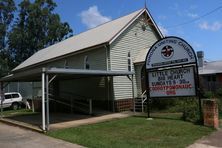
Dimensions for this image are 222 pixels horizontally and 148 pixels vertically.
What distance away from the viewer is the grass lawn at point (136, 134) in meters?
9.73

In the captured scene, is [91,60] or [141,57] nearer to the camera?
[91,60]

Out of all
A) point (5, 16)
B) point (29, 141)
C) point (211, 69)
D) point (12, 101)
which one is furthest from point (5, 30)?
point (29, 141)

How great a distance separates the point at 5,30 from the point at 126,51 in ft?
115

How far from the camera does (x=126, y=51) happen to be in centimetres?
2120

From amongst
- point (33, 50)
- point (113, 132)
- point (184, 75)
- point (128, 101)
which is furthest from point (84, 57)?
point (33, 50)

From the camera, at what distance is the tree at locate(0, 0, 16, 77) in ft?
159

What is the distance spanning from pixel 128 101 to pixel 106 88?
1814mm

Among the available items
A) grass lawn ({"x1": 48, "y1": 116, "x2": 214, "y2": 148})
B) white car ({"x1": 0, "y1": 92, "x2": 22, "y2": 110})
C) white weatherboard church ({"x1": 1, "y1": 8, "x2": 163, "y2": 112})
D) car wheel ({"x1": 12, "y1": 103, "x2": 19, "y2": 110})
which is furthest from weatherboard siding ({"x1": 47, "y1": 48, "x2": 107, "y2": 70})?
car wheel ({"x1": 12, "y1": 103, "x2": 19, "y2": 110})

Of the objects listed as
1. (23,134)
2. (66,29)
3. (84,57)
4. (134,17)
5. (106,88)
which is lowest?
(23,134)

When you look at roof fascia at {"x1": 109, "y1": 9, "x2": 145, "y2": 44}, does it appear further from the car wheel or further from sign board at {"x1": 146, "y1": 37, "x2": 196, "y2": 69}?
the car wheel

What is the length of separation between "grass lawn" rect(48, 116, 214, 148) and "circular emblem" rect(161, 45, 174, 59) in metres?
3.21

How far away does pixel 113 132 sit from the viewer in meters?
11.9

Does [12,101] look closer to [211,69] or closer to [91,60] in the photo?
[91,60]

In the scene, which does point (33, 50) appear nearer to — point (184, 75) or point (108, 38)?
point (108, 38)
